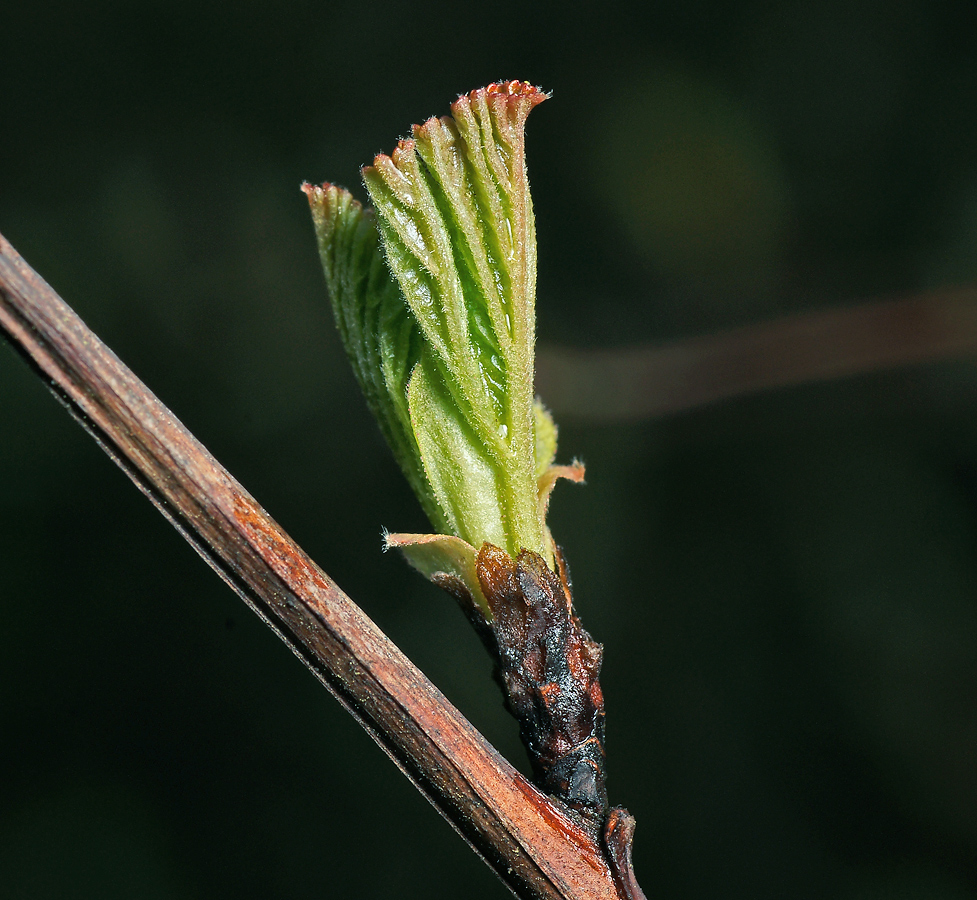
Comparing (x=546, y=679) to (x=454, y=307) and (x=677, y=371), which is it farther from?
(x=677, y=371)

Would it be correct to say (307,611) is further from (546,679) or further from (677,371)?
(677,371)

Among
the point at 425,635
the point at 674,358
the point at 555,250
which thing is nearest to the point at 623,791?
the point at 425,635

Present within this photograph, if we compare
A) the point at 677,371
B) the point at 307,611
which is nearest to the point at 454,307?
the point at 307,611

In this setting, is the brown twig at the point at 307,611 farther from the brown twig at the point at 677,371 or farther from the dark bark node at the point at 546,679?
the brown twig at the point at 677,371

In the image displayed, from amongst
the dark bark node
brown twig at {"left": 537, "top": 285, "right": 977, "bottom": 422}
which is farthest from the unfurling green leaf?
brown twig at {"left": 537, "top": 285, "right": 977, "bottom": 422}

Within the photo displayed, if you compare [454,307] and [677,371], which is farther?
[677,371]

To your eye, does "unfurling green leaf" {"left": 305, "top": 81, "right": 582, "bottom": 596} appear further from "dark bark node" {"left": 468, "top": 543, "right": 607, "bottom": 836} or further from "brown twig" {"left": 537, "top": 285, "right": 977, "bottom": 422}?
"brown twig" {"left": 537, "top": 285, "right": 977, "bottom": 422}

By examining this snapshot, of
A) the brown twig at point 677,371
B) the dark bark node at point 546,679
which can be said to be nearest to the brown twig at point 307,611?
the dark bark node at point 546,679

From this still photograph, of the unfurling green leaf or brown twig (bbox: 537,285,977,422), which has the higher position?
the unfurling green leaf

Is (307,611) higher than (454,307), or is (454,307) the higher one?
(454,307)
